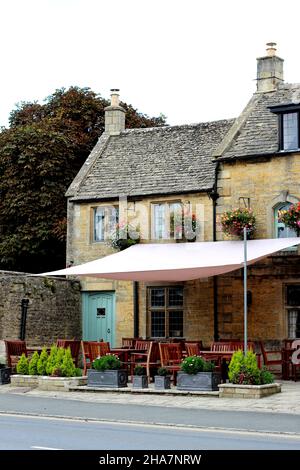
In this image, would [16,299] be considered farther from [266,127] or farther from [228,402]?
[228,402]

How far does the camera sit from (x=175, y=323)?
26.7m

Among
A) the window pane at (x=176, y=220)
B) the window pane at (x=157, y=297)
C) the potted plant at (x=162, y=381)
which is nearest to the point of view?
the potted plant at (x=162, y=381)

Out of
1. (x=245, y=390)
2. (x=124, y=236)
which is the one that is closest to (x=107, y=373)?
(x=245, y=390)

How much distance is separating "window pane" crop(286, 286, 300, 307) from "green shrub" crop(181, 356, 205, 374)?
18.5 feet

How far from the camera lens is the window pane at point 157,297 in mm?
27062

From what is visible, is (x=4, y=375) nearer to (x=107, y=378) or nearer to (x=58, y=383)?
(x=58, y=383)

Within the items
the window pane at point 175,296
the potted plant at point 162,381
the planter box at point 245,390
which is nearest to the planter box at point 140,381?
the potted plant at point 162,381

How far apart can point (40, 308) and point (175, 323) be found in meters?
3.75

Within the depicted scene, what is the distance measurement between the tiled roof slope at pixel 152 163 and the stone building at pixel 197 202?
42mm

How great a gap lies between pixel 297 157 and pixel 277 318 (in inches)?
159

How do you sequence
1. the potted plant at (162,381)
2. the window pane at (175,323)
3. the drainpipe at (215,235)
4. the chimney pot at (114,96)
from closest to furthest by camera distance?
1. the potted plant at (162,381)
2. the drainpipe at (215,235)
3. the window pane at (175,323)
4. the chimney pot at (114,96)

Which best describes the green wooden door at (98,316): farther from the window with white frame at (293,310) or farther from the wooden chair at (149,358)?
the window with white frame at (293,310)

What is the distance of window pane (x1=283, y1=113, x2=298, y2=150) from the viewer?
2452 centimetres

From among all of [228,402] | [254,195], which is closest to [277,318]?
[254,195]
